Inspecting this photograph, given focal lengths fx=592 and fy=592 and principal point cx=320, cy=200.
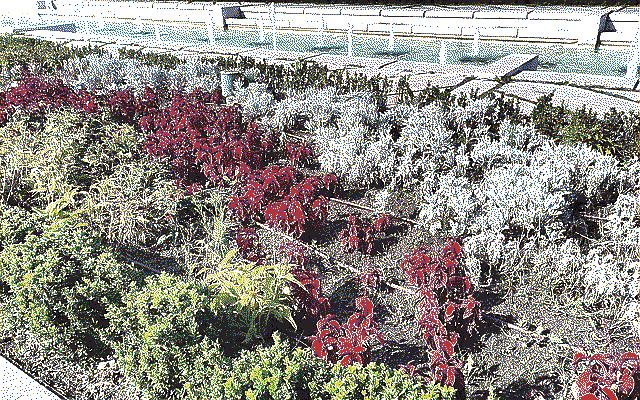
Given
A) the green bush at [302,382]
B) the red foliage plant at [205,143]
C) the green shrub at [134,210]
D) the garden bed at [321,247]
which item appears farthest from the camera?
the red foliage plant at [205,143]

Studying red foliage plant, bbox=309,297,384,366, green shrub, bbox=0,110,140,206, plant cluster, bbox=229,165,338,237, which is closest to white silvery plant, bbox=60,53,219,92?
green shrub, bbox=0,110,140,206

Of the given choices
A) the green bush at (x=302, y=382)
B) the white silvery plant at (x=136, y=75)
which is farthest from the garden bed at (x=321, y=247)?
the white silvery plant at (x=136, y=75)

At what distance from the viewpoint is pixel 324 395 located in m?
2.35

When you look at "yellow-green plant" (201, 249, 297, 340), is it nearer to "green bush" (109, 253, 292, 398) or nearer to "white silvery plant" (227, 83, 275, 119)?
"green bush" (109, 253, 292, 398)

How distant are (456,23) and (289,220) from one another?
739 centimetres

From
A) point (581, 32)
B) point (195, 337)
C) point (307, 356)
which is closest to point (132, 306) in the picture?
point (195, 337)

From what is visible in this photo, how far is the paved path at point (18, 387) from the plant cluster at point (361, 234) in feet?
6.42

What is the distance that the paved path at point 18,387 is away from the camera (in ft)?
9.49

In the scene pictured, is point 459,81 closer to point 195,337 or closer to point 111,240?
point 111,240

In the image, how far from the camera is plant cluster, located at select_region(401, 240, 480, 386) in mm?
2758

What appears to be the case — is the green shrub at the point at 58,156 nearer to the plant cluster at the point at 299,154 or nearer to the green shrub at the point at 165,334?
the plant cluster at the point at 299,154

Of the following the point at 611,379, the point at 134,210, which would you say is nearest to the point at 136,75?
the point at 134,210

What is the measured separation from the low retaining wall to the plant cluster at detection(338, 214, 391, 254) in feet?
19.6

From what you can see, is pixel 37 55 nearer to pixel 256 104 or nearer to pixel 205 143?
pixel 256 104
